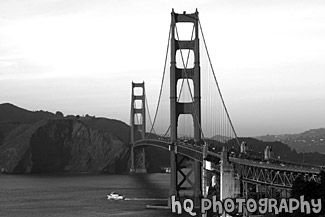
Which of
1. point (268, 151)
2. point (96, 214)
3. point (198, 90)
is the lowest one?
point (96, 214)

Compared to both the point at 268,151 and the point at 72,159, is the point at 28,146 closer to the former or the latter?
the point at 72,159

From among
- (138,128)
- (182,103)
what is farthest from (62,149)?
(182,103)

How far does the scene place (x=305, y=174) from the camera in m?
29.8

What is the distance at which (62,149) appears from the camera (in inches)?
5851

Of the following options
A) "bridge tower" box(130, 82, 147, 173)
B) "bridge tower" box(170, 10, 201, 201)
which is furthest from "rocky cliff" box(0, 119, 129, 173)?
"bridge tower" box(170, 10, 201, 201)

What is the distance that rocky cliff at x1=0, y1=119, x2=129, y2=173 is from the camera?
138 metres

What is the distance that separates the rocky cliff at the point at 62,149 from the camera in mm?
138250

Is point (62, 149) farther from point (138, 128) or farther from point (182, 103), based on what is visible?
point (182, 103)

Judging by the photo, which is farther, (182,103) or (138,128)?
(138,128)

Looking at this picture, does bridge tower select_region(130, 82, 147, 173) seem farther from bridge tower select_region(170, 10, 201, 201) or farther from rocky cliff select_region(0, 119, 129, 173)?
bridge tower select_region(170, 10, 201, 201)

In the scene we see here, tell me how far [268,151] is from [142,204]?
69.9ft

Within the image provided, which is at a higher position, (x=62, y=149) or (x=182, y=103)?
(x=62, y=149)

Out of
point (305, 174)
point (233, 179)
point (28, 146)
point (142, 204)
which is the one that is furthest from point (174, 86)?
point (28, 146)

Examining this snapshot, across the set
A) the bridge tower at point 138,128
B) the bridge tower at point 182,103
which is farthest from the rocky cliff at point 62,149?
the bridge tower at point 182,103
